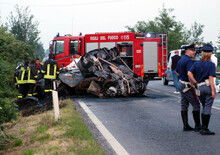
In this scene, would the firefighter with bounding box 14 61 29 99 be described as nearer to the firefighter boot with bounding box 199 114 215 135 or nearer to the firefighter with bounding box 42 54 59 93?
the firefighter with bounding box 42 54 59 93

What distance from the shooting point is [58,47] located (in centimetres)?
2323

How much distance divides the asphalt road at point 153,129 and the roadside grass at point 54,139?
1.95ft

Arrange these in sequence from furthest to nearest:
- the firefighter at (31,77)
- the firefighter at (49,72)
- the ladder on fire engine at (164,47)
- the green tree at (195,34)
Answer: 1. the green tree at (195,34)
2. the ladder on fire engine at (164,47)
3. the firefighter at (31,77)
4. the firefighter at (49,72)

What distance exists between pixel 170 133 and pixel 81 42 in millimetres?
14338

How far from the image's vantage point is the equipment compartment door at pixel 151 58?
69.3ft

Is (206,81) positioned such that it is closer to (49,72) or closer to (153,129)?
(153,129)

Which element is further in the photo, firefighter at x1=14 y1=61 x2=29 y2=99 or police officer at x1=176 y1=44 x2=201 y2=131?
firefighter at x1=14 y1=61 x2=29 y2=99

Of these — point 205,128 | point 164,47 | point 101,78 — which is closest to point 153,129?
point 205,128

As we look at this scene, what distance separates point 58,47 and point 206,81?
1563 cm

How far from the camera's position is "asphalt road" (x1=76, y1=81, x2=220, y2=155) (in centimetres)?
694

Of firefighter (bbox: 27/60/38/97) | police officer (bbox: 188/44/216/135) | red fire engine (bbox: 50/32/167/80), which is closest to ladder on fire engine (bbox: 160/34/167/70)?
red fire engine (bbox: 50/32/167/80)

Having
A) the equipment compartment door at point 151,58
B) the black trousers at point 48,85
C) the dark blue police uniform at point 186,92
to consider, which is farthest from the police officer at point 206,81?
the equipment compartment door at point 151,58

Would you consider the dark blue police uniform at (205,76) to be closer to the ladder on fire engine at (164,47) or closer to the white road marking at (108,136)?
the white road marking at (108,136)

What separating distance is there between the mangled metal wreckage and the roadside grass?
5578 mm
